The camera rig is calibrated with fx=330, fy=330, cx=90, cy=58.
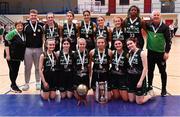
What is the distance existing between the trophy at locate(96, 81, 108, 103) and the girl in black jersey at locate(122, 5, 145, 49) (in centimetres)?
116

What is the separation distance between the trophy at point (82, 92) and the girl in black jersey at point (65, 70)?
1.34 ft

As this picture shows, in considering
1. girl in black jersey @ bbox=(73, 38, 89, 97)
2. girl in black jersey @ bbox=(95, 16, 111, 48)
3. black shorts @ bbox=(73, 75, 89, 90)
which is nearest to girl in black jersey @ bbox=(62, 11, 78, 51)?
girl in black jersey @ bbox=(95, 16, 111, 48)

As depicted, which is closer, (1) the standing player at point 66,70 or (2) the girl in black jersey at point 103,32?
(1) the standing player at point 66,70

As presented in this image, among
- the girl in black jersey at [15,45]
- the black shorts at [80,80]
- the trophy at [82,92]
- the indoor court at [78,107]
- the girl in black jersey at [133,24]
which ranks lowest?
the indoor court at [78,107]

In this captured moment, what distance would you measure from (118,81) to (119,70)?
234 mm

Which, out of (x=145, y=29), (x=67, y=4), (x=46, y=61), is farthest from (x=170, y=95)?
(x=67, y=4)

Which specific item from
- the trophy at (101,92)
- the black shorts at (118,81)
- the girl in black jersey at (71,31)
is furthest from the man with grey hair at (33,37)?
the black shorts at (118,81)

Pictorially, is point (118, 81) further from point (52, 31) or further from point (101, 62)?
point (52, 31)

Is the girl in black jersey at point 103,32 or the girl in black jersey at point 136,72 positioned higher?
the girl in black jersey at point 103,32

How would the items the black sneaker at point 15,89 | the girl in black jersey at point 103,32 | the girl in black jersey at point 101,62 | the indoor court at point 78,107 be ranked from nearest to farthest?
the indoor court at point 78,107 < the girl in black jersey at point 101,62 < the girl in black jersey at point 103,32 < the black sneaker at point 15,89

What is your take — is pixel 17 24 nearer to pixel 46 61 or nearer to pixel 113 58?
pixel 46 61

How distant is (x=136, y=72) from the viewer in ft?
20.6

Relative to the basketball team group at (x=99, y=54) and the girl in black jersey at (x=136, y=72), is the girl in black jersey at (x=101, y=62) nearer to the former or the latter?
the basketball team group at (x=99, y=54)

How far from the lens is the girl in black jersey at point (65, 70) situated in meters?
6.63
